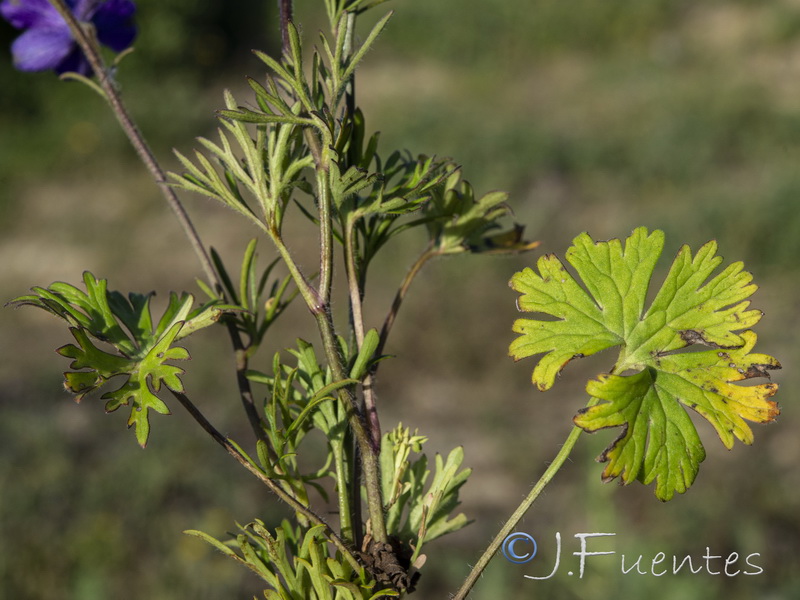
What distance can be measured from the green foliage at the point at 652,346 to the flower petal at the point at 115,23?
1.94 feet

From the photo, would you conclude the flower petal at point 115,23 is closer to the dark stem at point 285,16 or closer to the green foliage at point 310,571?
the dark stem at point 285,16

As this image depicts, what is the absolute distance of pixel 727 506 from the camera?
12.1 feet

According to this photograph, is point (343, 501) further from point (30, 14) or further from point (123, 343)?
point (30, 14)

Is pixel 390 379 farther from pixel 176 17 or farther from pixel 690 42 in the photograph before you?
pixel 690 42

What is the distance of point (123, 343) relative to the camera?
600 mm

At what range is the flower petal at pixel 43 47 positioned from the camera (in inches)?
37.2

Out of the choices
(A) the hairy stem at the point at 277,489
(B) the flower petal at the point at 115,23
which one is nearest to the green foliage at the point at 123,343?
(A) the hairy stem at the point at 277,489

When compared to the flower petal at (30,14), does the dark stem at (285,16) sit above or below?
below

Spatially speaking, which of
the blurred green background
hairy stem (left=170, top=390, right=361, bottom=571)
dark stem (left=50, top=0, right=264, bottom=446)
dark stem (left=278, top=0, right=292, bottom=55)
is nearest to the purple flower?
dark stem (left=50, top=0, right=264, bottom=446)

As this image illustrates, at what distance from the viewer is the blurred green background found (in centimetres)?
349

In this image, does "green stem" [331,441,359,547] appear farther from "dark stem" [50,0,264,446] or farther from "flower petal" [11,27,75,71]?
"flower petal" [11,27,75,71]

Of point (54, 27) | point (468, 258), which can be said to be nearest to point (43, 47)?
point (54, 27)

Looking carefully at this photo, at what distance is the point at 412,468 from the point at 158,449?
147 inches

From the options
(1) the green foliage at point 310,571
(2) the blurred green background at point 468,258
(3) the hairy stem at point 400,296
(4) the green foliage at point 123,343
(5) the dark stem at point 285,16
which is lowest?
(1) the green foliage at point 310,571
